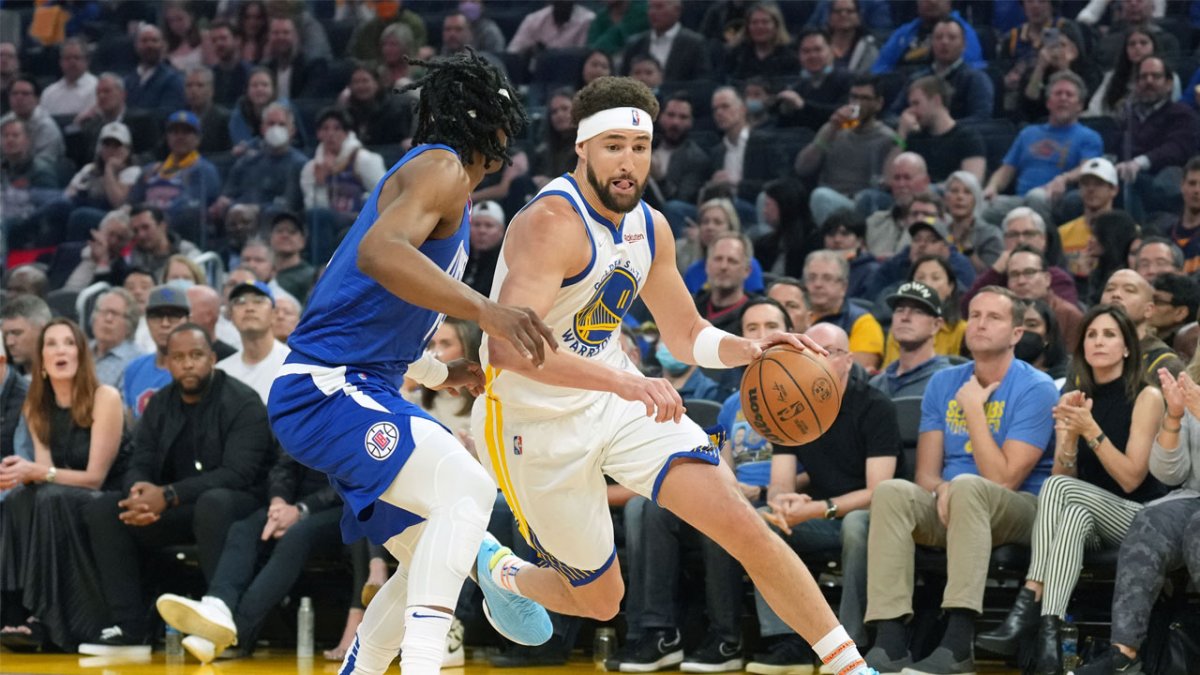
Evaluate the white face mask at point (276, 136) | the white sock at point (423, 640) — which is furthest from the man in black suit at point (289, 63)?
the white sock at point (423, 640)

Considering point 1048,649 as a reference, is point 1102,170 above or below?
above

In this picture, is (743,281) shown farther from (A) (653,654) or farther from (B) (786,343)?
(B) (786,343)

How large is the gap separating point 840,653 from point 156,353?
6.02 meters

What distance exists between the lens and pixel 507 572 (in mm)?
5414

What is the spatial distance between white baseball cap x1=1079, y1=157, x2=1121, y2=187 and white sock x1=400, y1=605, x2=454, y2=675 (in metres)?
6.16

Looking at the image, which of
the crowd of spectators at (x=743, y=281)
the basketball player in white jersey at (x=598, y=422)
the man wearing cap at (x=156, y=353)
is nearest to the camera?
the basketball player in white jersey at (x=598, y=422)

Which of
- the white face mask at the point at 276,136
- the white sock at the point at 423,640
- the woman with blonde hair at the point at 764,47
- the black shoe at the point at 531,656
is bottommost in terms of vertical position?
the black shoe at the point at 531,656

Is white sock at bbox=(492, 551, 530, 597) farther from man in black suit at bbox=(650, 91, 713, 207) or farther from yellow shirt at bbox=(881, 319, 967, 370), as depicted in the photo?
man in black suit at bbox=(650, 91, 713, 207)

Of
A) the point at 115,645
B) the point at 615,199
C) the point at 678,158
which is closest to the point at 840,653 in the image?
the point at 615,199

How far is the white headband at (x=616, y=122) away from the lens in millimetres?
5133

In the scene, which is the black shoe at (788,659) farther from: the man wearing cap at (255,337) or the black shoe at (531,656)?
the man wearing cap at (255,337)

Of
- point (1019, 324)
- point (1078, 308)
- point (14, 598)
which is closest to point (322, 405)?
point (1019, 324)

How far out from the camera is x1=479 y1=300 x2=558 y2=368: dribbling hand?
13.3ft

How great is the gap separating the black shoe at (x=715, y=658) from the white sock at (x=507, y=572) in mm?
1890
